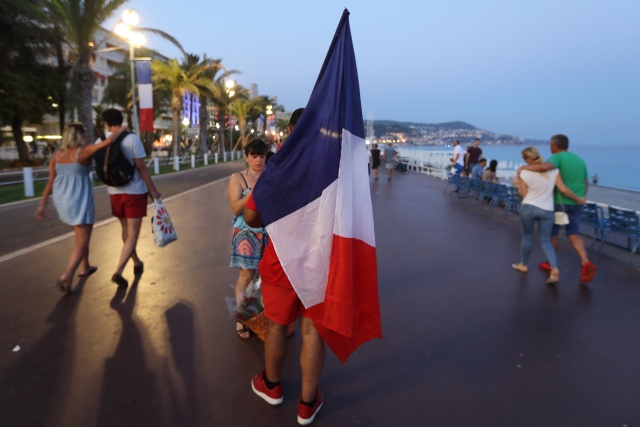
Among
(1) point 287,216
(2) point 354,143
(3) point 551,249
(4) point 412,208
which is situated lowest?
(4) point 412,208

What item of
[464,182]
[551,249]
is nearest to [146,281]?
[551,249]

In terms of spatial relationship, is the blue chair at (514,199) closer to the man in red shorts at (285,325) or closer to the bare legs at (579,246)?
the bare legs at (579,246)

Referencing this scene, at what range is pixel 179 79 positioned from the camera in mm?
31938

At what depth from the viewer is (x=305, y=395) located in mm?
2691

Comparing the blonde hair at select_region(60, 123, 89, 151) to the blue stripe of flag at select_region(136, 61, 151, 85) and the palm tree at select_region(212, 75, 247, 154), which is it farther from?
the palm tree at select_region(212, 75, 247, 154)

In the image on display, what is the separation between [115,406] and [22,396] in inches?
25.0

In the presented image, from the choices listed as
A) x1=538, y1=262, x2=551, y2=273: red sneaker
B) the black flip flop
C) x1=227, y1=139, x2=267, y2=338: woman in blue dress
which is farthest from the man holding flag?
x1=538, y1=262, x2=551, y2=273: red sneaker

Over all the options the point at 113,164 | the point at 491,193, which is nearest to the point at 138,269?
the point at 113,164

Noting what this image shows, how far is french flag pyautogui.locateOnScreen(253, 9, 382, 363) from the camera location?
2520 millimetres

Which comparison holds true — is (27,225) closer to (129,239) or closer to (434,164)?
(129,239)

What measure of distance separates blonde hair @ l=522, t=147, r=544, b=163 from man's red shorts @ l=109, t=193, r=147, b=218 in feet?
15.1

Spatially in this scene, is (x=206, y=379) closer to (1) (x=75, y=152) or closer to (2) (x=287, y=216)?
(2) (x=287, y=216)

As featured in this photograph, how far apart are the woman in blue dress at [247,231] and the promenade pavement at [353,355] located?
593 mm

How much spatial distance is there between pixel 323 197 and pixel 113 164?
10.2ft
